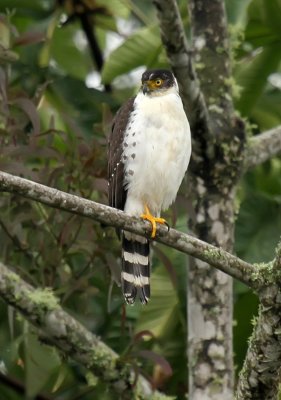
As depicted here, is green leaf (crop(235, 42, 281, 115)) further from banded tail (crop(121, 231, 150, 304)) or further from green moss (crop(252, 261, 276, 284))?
green moss (crop(252, 261, 276, 284))

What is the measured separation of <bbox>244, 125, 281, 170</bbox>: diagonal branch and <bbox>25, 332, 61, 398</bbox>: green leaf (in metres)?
1.29

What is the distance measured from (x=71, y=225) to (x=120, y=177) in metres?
0.31

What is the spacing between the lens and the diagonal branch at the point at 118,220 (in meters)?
4.18

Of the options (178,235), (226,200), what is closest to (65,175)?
(226,200)

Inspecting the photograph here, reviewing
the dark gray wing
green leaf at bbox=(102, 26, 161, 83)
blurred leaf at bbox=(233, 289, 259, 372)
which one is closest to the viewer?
the dark gray wing

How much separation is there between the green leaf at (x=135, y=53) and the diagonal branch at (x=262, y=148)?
0.80m

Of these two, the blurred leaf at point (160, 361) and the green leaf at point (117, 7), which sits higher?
the green leaf at point (117, 7)

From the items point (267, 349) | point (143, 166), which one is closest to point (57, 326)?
point (143, 166)

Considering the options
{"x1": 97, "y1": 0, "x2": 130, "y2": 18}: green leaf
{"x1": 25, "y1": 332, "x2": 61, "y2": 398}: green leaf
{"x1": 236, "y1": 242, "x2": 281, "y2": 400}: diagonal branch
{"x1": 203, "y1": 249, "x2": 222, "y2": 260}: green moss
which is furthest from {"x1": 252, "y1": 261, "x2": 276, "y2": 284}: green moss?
{"x1": 97, "y1": 0, "x2": 130, "y2": 18}: green leaf

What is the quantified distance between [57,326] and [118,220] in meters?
1.19

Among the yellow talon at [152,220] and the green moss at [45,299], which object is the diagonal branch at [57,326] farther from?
the yellow talon at [152,220]

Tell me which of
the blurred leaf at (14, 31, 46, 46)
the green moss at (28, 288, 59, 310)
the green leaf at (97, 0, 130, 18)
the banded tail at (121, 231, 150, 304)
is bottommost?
the green moss at (28, 288, 59, 310)

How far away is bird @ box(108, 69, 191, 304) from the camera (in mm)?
5422

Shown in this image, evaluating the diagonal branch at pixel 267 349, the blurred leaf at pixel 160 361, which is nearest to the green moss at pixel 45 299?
the blurred leaf at pixel 160 361
